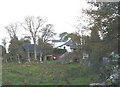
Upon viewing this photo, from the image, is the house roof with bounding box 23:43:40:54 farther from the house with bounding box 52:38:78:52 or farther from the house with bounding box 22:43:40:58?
the house with bounding box 52:38:78:52

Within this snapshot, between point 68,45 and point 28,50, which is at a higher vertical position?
point 68,45

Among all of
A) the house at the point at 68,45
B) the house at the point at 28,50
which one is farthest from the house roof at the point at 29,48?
the house at the point at 68,45

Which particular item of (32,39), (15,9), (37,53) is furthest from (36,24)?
(15,9)

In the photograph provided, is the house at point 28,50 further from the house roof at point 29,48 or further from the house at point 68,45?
the house at point 68,45

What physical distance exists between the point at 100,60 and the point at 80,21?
2.52 ft

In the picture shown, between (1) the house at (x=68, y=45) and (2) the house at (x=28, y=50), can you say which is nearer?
(1) the house at (x=68, y=45)

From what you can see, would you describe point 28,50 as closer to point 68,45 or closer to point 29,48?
point 29,48

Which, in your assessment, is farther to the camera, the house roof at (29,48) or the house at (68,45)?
the house roof at (29,48)

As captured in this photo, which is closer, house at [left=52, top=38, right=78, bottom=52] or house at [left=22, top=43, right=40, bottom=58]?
house at [left=52, top=38, right=78, bottom=52]

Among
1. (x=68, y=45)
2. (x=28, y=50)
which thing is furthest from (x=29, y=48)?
(x=68, y=45)

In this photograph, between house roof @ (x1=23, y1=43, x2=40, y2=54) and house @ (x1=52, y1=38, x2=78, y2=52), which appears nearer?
house @ (x1=52, y1=38, x2=78, y2=52)

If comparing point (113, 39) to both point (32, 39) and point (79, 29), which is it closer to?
point (79, 29)

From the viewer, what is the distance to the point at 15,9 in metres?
3.21

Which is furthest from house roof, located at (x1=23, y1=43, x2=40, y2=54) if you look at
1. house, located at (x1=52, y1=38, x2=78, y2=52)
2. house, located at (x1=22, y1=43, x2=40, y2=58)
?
house, located at (x1=52, y1=38, x2=78, y2=52)
